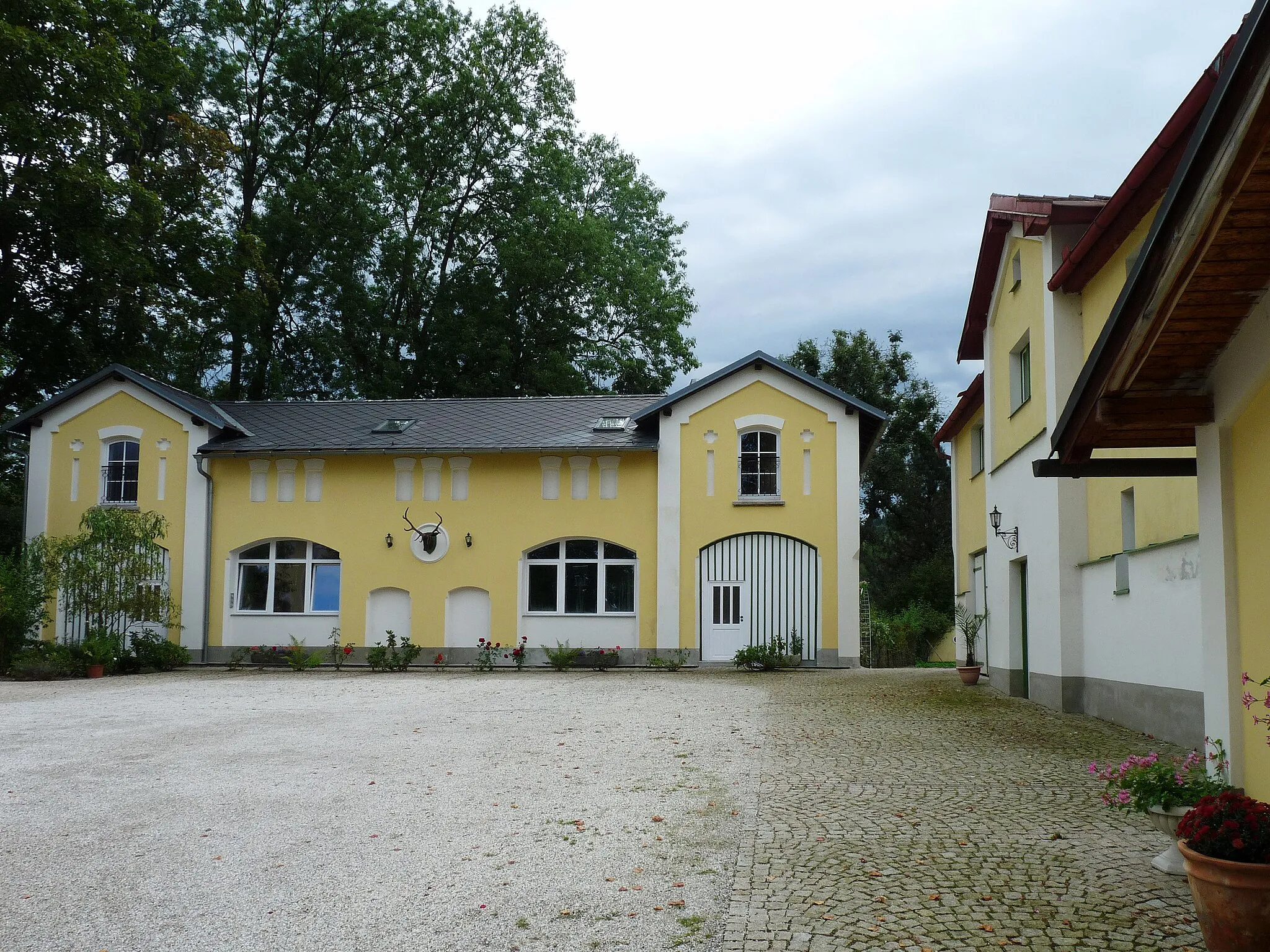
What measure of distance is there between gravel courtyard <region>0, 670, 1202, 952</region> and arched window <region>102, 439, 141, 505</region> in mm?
11837

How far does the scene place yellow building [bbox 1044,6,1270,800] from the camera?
4.14 m

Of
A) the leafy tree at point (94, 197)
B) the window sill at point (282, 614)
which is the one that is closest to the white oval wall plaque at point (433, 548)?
the window sill at point (282, 614)

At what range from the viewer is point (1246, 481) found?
5.54 meters

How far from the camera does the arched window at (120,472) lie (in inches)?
917

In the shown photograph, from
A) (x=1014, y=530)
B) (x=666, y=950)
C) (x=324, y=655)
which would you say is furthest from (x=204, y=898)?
(x=324, y=655)

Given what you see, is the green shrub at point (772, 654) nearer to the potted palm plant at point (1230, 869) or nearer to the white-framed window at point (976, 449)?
the white-framed window at point (976, 449)

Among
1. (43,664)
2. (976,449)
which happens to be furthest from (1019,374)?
(43,664)

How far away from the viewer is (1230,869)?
418cm

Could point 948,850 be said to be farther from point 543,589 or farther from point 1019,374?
point 543,589

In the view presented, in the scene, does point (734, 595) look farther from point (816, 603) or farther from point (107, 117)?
point (107, 117)

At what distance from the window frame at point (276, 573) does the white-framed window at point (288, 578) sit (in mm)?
12

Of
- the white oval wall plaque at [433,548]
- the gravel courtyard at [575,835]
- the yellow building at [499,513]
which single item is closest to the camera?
the gravel courtyard at [575,835]

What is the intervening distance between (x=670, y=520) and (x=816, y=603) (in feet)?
10.4

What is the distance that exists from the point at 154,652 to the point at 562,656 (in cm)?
759
